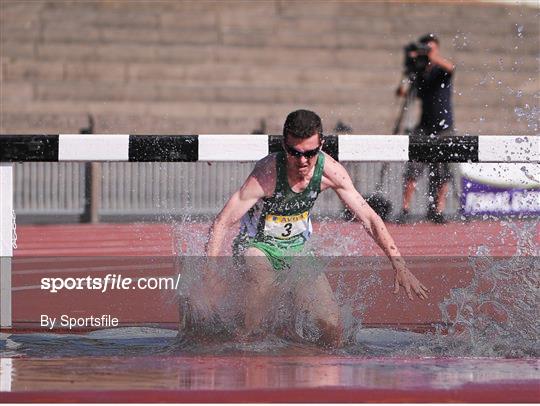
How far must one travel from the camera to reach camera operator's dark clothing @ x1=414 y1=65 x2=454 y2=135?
14438 mm

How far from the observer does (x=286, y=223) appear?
21.2 ft

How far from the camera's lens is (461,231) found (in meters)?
11.2

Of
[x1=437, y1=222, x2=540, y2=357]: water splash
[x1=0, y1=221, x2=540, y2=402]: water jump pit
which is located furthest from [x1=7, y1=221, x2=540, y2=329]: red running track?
[x1=437, y1=222, x2=540, y2=357]: water splash

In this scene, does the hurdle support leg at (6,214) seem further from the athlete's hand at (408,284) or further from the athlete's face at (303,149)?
the athlete's hand at (408,284)

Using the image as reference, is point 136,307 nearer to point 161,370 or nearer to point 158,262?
point 158,262

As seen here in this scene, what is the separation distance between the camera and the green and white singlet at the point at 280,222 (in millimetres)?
6316

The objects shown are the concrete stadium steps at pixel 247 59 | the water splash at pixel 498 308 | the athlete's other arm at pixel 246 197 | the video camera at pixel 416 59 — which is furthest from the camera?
the concrete stadium steps at pixel 247 59

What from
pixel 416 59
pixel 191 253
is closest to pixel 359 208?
pixel 191 253

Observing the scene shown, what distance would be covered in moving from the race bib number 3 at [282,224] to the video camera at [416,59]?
8549 millimetres

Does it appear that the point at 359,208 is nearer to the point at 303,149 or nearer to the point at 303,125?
the point at 303,149

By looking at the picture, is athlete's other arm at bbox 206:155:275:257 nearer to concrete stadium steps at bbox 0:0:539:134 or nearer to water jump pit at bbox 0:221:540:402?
water jump pit at bbox 0:221:540:402

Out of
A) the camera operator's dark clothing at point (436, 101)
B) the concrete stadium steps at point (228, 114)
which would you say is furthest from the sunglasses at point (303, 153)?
the concrete stadium steps at point (228, 114)

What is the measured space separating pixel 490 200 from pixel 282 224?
6.06 meters
